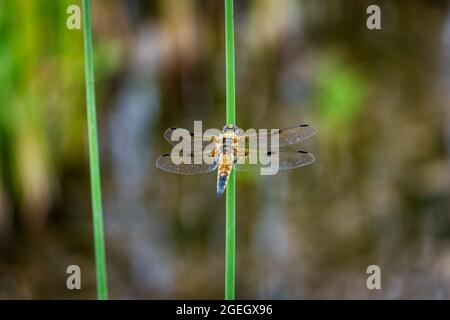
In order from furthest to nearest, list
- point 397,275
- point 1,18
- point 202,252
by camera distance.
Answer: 1. point 202,252
2. point 397,275
3. point 1,18

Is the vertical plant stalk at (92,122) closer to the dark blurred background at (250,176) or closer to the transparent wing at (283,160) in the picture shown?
the transparent wing at (283,160)

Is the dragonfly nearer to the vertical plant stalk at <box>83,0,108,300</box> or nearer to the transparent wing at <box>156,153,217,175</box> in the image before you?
the transparent wing at <box>156,153,217,175</box>

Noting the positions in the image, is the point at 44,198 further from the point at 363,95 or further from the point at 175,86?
the point at 363,95

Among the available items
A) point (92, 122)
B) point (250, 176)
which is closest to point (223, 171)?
point (92, 122)

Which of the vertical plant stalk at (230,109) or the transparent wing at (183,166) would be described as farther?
the transparent wing at (183,166)

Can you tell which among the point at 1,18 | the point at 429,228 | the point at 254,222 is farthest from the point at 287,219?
the point at 1,18

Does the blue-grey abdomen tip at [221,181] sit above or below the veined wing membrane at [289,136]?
below

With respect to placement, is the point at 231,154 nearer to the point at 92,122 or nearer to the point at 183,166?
the point at 183,166

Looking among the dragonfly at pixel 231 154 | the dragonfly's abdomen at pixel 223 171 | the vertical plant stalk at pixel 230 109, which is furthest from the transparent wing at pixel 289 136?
the vertical plant stalk at pixel 230 109
